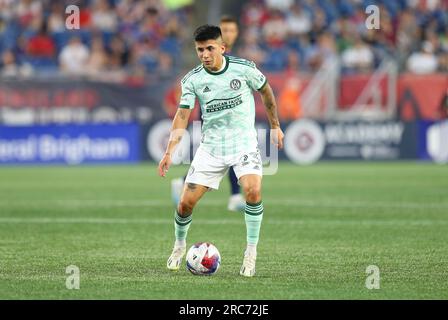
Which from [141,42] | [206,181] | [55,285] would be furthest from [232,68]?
[141,42]

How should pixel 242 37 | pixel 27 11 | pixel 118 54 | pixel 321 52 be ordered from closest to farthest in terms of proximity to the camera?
pixel 321 52 → pixel 118 54 → pixel 242 37 → pixel 27 11

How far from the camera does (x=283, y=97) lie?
2536 centimetres

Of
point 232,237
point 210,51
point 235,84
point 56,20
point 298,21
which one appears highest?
point 56,20

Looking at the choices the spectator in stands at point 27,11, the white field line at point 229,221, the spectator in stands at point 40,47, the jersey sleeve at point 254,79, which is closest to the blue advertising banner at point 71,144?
the spectator in stands at point 40,47

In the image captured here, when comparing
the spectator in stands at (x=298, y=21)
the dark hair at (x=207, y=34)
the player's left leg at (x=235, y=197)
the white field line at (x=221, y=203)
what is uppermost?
the spectator in stands at (x=298, y=21)

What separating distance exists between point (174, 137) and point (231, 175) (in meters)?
5.40

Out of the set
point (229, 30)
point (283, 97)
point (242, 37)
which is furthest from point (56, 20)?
point (229, 30)

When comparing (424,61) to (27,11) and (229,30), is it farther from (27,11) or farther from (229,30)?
(229,30)

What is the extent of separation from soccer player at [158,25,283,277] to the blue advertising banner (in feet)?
52.2

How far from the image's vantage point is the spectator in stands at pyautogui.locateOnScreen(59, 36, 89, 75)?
27391 millimetres

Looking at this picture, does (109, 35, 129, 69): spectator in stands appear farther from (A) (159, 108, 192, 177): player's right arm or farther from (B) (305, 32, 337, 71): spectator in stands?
A: (A) (159, 108, 192, 177): player's right arm

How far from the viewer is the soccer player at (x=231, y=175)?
45.3 ft

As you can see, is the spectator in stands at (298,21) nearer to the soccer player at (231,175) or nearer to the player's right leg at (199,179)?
the soccer player at (231,175)
